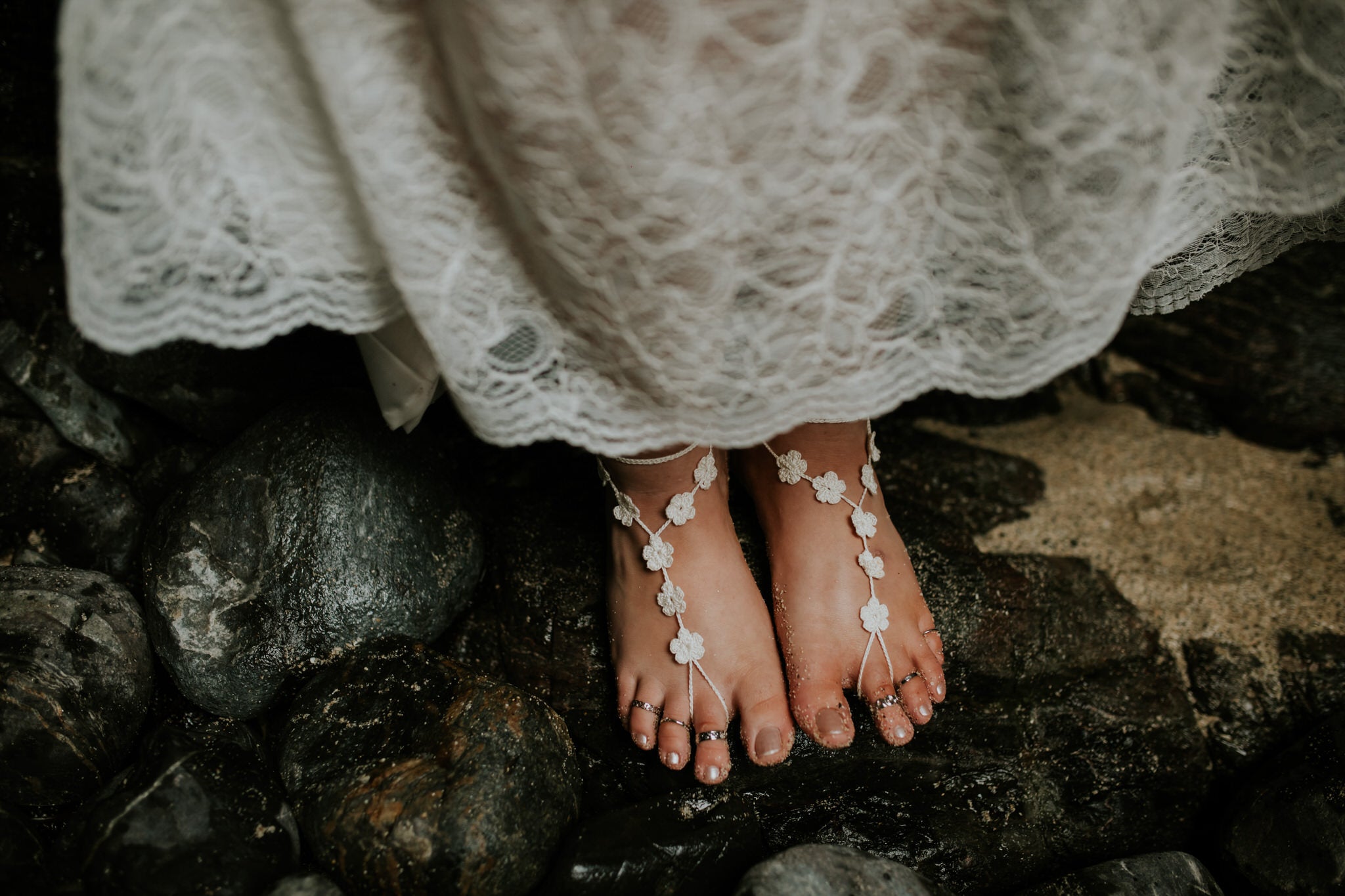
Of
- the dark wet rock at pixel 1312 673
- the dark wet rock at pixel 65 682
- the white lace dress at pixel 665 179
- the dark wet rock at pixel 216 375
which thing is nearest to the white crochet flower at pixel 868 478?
the white lace dress at pixel 665 179

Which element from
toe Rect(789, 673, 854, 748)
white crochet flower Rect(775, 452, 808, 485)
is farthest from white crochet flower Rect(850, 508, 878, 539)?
toe Rect(789, 673, 854, 748)

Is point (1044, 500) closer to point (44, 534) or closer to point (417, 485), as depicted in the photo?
point (417, 485)

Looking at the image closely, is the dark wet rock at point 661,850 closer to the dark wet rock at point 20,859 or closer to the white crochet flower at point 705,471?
the white crochet flower at point 705,471

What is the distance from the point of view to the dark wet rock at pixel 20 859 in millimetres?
957

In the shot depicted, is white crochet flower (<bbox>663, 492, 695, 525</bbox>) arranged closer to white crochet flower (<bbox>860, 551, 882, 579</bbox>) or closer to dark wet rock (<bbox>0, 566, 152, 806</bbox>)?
white crochet flower (<bbox>860, 551, 882, 579</bbox>)

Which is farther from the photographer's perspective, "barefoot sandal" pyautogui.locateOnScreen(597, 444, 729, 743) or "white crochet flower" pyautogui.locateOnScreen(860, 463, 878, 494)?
"white crochet flower" pyautogui.locateOnScreen(860, 463, 878, 494)

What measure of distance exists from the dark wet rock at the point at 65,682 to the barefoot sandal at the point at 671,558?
2.46 feet

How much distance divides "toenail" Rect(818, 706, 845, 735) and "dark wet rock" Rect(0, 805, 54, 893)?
3.24ft

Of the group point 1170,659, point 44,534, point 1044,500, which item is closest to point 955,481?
point 1044,500

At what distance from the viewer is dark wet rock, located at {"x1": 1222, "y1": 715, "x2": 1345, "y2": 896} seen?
105cm

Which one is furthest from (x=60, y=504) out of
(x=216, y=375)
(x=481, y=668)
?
(x=481, y=668)

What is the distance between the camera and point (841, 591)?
48.8 inches

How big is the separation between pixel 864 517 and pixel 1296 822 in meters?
0.70

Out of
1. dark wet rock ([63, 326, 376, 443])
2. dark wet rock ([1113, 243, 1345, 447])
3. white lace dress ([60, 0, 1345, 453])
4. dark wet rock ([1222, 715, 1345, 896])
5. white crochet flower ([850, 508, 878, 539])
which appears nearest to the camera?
white lace dress ([60, 0, 1345, 453])
